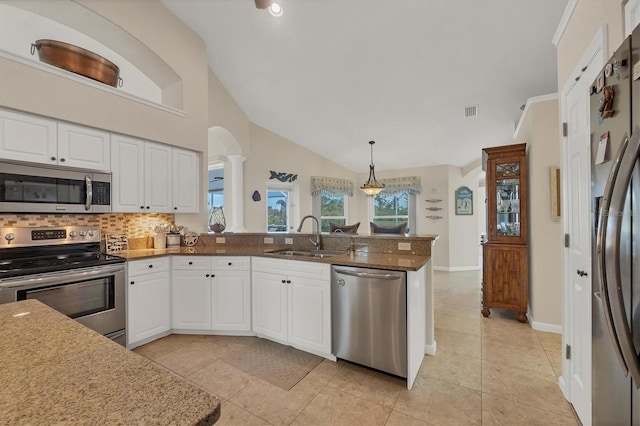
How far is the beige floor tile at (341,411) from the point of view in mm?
1736

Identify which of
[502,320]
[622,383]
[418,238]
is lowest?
[502,320]

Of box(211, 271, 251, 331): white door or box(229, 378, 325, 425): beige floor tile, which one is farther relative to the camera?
box(211, 271, 251, 331): white door

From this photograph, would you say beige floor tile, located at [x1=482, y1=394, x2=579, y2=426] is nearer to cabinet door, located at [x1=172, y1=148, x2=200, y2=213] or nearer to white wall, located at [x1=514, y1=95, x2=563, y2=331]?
white wall, located at [x1=514, y1=95, x2=563, y2=331]

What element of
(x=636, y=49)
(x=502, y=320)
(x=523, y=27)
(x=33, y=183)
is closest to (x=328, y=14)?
(x=523, y=27)

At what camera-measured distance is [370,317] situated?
2170 mm

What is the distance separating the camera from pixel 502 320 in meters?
3.39

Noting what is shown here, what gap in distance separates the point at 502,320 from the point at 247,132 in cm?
469

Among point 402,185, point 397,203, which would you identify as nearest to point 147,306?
point 402,185

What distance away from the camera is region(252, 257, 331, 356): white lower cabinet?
2.41 m

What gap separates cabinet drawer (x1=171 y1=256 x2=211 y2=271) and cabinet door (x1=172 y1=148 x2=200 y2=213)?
70 cm

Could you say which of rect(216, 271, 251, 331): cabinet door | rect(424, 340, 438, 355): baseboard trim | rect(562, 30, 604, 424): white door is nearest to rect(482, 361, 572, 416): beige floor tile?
rect(562, 30, 604, 424): white door

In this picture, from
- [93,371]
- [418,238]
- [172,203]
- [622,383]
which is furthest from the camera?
[172,203]

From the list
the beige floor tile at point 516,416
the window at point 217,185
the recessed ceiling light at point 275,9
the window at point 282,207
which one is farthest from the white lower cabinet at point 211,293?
the window at point 217,185

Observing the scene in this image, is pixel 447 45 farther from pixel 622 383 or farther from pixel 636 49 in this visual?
pixel 622 383
